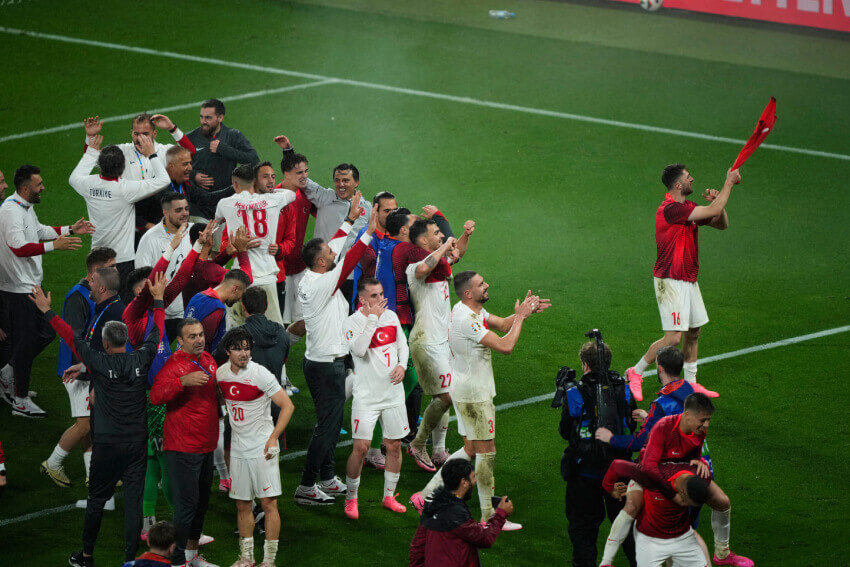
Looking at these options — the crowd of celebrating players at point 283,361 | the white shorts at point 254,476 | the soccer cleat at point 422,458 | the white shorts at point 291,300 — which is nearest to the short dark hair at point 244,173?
the crowd of celebrating players at point 283,361

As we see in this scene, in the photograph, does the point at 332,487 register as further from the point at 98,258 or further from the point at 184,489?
the point at 98,258

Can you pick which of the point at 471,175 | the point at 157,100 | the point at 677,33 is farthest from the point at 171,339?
the point at 677,33

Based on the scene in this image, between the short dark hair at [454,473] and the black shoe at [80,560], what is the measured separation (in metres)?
2.95

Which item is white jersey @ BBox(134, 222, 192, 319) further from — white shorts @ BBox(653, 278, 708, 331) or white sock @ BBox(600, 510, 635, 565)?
white sock @ BBox(600, 510, 635, 565)

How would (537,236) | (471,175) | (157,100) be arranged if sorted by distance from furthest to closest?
(157,100)
(471,175)
(537,236)

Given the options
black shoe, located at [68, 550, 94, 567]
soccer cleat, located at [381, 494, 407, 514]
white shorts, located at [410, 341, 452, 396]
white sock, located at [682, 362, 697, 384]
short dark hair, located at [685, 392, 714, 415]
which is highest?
short dark hair, located at [685, 392, 714, 415]

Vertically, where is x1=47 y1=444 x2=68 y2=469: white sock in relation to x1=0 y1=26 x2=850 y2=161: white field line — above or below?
below

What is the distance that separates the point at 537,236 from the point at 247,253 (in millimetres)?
5967

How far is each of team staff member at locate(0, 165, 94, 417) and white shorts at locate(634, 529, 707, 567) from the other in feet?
19.8

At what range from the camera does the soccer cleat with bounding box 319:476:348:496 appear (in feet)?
32.1

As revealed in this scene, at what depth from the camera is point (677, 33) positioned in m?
24.8

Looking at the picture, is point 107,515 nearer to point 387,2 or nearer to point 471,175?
point 471,175

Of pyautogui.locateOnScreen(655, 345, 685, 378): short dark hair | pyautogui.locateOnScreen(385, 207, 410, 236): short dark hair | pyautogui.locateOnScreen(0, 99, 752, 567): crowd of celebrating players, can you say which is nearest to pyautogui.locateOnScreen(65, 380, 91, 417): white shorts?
pyautogui.locateOnScreen(0, 99, 752, 567): crowd of celebrating players

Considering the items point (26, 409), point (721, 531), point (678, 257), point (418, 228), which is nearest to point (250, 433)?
point (418, 228)
